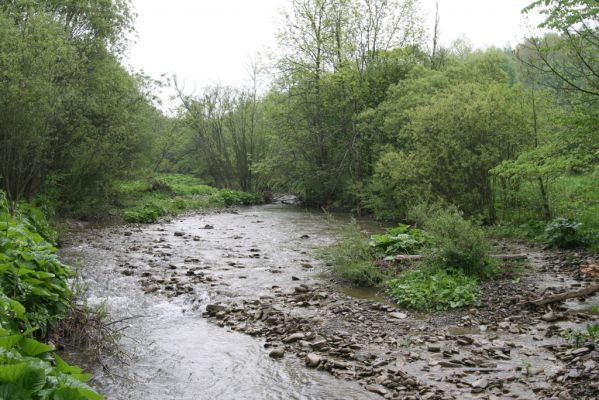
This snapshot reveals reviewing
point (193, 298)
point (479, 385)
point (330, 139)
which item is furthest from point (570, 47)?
point (330, 139)

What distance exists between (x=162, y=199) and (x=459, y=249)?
A: 24.7m

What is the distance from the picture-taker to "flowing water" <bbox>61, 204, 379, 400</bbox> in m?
6.03

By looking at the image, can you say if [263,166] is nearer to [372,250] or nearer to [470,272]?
[372,250]

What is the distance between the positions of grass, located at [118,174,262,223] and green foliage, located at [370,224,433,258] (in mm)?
14145

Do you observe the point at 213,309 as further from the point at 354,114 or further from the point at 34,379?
the point at 354,114

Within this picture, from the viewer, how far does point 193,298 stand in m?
9.92

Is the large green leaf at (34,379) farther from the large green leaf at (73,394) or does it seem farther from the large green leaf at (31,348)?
the large green leaf at (31,348)

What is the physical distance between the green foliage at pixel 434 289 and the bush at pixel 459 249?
0.25m

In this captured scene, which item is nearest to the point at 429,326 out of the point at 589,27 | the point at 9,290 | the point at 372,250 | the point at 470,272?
the point at 470,272

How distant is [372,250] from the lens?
12.7 metres

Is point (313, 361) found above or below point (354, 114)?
below

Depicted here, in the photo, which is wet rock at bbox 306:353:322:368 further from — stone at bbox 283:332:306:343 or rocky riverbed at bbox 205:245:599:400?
stone at bbox 283:332:306:343

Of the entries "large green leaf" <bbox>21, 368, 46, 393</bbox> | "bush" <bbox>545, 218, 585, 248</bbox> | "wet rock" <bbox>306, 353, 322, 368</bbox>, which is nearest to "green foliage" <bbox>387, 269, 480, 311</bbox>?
"wet rock" <bbox>306, 353, 322, 368</bbox>

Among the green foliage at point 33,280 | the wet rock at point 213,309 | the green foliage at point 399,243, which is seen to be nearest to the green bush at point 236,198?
the green foliage at point 399,243
